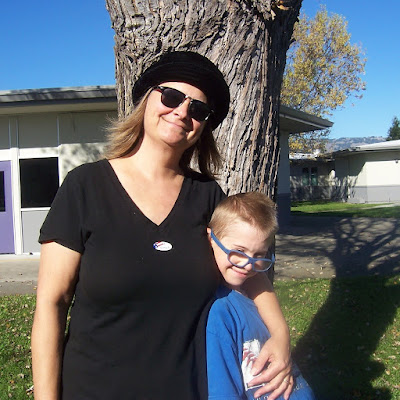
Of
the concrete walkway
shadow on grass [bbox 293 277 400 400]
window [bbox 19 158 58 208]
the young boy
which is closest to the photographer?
the young boy

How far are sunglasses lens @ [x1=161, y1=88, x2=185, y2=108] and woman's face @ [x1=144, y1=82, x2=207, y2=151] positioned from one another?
0.01 metres

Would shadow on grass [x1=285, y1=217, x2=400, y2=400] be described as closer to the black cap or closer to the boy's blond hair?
the boy's blond hair

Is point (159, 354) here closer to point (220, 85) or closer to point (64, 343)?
point (64, 343)

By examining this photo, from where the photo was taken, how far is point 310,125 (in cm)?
1656

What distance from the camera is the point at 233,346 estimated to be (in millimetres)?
1679

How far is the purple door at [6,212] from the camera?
11.5m

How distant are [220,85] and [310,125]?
1526 centimetres

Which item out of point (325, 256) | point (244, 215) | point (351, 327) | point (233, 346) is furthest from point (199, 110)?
point (325, 256)

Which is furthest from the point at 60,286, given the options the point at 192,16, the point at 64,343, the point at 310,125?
the point at 310,125

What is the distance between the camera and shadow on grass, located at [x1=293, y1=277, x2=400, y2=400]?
4.05 metres

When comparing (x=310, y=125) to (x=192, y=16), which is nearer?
(x=192, y=16)

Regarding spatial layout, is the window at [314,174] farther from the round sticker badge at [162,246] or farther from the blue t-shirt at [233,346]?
the round sticker badge at [162,246]

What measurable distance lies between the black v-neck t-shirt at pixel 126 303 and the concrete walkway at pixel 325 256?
628 centimetres

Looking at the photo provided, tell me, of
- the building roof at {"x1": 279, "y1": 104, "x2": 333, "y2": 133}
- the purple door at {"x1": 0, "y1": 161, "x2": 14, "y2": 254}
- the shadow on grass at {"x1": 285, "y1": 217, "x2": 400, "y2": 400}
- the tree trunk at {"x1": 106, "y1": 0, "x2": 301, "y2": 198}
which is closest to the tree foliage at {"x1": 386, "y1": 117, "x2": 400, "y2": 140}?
the building roof at {"x1": 279, "y1": 104, "x2": 333, "y2": 133}
